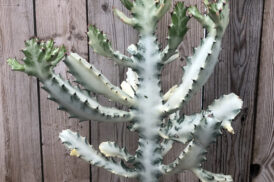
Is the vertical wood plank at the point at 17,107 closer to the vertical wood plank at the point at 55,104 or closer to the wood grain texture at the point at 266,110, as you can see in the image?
the vertical wood plank at the point at 55,104

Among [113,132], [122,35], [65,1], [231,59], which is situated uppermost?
[65,1]

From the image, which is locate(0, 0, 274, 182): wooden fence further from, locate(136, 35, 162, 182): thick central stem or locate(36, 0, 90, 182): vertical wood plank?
locate(136, 35, 162, 182): thick central stem

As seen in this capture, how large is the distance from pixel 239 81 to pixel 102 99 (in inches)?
19.9

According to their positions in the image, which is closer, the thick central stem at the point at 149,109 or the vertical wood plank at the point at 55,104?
the thick central stem at the point at 149,109

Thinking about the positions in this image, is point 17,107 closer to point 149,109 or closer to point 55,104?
point 55,104

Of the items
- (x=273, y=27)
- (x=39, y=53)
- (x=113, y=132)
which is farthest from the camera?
(x=113, y=132)

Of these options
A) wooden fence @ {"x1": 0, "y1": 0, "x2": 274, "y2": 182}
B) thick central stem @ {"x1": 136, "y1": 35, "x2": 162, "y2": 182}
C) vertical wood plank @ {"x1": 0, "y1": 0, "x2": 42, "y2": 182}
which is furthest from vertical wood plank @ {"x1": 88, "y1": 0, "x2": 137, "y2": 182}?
thick central stem @ {"x1": 136, "y1": 35, "x2": 162, "y2": 182}

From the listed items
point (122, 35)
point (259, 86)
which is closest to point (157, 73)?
point (122, 35)

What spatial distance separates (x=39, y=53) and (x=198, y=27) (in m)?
0.64

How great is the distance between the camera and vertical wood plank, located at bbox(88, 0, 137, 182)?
1.22 m

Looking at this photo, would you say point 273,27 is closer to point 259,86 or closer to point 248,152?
point 259,86

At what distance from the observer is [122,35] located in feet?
4.04

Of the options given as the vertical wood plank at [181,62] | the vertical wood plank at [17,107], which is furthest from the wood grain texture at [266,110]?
the vertical wood plank at [17,107]

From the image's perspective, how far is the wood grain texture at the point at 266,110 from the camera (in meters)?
1.19
